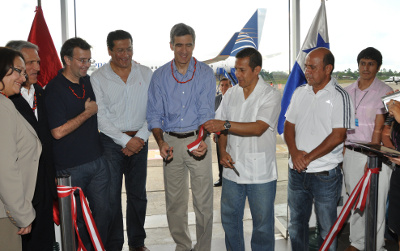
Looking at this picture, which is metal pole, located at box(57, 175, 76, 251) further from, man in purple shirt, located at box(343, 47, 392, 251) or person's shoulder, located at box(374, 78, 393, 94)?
person's shoulder, located at box(374, 78, 393, 94)

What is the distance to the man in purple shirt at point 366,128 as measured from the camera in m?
3.17

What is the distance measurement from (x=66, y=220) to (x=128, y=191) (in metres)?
1.14

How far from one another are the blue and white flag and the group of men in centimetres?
43

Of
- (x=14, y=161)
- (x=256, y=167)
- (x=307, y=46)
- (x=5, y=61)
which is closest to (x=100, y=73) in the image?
(x=5, y=61)

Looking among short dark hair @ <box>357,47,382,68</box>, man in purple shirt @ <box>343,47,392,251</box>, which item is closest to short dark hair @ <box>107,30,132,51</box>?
man in purple shirt @ <box>343,47,392,251</box>

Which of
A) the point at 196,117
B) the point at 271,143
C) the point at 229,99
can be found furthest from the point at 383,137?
the point at 196,117

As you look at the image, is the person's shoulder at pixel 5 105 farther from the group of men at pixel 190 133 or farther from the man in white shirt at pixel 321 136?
the man in white shirt at pixel 321 136

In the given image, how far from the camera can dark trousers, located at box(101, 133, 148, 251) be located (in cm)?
302

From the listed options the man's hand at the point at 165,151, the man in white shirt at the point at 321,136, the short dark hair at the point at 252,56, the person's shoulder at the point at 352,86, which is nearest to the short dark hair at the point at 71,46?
the man's hand at the point at 165,151

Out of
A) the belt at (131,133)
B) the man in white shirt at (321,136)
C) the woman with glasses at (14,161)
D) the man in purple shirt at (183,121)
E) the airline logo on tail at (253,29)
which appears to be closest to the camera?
the woman with glasses at (14,161)

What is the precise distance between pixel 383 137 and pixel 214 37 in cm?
175

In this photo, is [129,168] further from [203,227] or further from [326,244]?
[326,244]

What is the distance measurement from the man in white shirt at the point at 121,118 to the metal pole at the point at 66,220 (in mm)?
898

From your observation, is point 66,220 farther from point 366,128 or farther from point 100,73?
point 366,128
